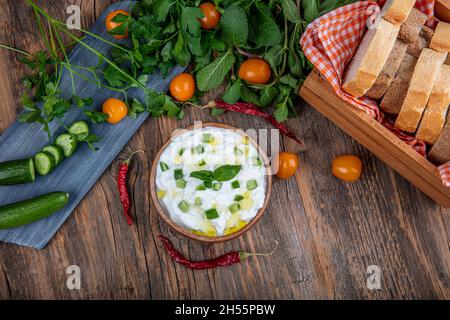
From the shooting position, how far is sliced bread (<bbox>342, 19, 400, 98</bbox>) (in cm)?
220

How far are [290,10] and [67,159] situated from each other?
1.46 metres

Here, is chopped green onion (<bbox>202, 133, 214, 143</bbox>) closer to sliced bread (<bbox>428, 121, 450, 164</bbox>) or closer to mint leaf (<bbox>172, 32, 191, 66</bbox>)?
mint leaf (<bbox>172, 32, 191, 66</bbox>)

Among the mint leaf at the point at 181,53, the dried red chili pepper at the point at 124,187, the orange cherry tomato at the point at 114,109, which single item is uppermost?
the mint leaf at the point at 181,53

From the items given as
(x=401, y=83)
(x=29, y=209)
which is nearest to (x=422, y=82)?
(x=401, y=83)

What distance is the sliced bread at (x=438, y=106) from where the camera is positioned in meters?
2.26

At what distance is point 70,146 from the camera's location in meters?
2.60

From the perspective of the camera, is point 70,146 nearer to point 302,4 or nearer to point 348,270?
point 302,4

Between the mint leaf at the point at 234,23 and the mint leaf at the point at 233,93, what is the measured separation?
0.26m

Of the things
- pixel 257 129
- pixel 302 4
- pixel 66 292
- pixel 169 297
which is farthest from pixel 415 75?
pixel 66 292

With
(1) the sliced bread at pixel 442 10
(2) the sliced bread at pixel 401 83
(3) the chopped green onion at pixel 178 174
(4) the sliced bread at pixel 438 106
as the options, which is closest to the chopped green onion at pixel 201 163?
(3) the chopped green onion at pixel 178 174

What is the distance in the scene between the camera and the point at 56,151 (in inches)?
101

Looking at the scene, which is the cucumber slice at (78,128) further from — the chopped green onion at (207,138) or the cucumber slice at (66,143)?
the chopped green onion at (207,138)

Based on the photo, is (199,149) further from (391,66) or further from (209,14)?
(391,66)
